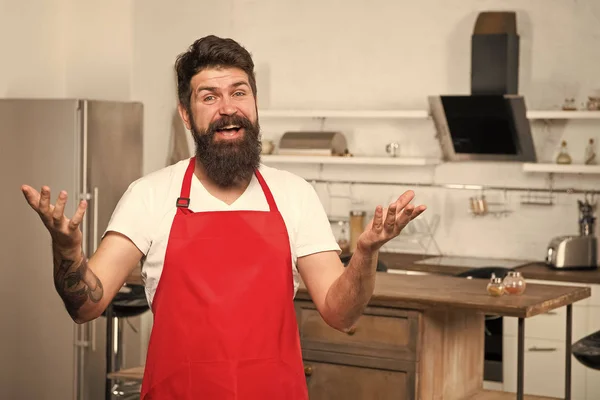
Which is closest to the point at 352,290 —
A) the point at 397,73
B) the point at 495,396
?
the point at 495,396

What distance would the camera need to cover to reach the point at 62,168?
589 cm

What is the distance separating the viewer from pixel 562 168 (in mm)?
5637

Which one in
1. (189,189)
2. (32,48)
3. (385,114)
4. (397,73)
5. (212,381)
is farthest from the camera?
(32,48)

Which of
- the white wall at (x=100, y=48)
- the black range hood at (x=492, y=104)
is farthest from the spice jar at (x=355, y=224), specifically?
the white wall at (x=100, y=48)

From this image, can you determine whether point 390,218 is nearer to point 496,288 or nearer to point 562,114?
point 496,288

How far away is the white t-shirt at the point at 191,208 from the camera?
7.77 ft

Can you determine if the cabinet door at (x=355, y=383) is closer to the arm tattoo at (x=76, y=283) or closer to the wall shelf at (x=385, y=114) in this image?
the arm tattoo at (x=76, y=283)

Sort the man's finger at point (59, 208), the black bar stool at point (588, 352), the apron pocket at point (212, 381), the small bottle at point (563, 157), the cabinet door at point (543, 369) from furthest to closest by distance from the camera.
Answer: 1. the small bottle at point (563, 157)
2. the cabinet door at point (543, 369)
3. the black bar stool at point (588, 352)
4. the apron pocket at point (212, 381)
5. the man's finger at point (59, 208)

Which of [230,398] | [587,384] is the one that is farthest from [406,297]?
[587,384]

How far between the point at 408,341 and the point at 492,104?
236 cm

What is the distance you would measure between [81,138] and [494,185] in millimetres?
2518

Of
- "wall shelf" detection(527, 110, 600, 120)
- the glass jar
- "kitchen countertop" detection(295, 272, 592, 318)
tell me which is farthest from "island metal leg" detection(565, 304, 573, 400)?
"wall shelf" detection(527, 110, 600, 120)

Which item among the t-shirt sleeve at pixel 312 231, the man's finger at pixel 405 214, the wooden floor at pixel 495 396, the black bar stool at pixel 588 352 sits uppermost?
the man's finger at pixel 405 214

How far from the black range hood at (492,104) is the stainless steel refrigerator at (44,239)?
210 centimetres
